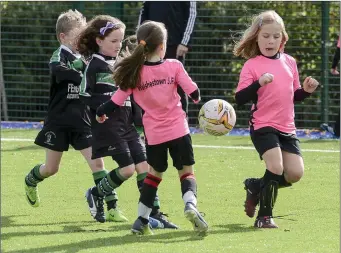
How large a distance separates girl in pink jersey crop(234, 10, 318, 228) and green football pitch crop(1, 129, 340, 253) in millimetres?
276

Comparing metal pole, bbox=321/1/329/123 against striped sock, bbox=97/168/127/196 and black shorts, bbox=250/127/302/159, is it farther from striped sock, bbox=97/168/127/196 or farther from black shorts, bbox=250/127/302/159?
striped sock, bbox=97/168/127/196

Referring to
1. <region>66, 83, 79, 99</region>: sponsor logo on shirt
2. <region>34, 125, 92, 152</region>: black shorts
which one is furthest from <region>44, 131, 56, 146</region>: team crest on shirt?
<region>66, 83, 79, 99</region>: sponsor logo on shirt


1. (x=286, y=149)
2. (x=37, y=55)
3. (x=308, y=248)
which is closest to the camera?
(x=308, y=248)

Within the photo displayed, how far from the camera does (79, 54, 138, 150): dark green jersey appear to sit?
794cm

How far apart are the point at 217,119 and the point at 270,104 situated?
0.45 m

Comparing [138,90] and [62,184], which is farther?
[62,184]

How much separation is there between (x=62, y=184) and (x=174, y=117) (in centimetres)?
289

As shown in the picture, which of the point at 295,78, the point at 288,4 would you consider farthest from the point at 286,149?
the point at 288,4

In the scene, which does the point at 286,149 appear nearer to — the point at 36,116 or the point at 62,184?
the point at 62,184

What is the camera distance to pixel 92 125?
316 inches

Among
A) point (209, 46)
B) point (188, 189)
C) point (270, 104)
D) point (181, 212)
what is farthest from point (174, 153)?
point (209, 46)

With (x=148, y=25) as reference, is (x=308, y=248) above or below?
below

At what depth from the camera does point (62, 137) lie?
28.5 feet

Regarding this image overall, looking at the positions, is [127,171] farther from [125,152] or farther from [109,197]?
[109,197]
